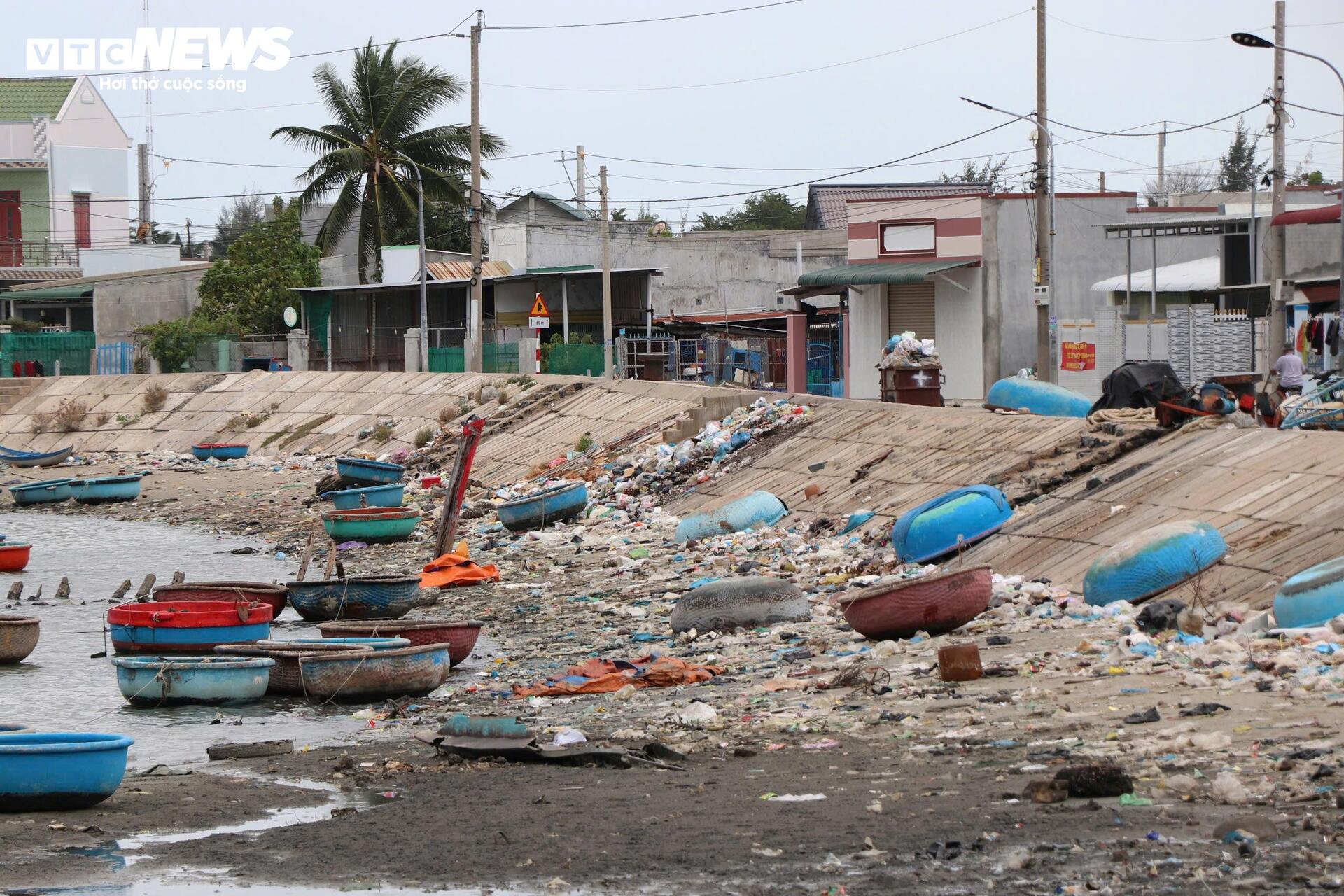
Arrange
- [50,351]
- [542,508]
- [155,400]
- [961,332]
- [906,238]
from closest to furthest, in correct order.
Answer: [542,508] → [961,332] → [906,238] → [155,400] → [50,351]

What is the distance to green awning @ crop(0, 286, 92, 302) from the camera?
4922 cm

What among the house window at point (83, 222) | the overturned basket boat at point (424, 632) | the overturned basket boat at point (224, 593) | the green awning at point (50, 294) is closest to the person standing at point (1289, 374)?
the overturned basket boat at point (424, 632)

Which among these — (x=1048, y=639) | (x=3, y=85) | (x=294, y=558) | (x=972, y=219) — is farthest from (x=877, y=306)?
(x=3, y=85)

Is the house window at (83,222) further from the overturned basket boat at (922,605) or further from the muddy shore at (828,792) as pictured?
the overturned basket boat at (922,605)

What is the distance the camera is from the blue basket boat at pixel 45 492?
3120 cm

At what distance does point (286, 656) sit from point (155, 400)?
105 feet

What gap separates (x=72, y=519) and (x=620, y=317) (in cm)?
1687

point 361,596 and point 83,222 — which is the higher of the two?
point 83,222

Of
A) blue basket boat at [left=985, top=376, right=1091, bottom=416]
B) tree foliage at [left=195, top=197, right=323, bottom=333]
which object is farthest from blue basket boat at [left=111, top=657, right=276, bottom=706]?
tree foliage at [left=195, top=197, right=323, bottom=333]

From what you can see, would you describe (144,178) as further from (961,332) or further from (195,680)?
(195,680)

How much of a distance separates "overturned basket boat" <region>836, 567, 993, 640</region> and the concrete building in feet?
156

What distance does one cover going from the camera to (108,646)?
50.8 ft

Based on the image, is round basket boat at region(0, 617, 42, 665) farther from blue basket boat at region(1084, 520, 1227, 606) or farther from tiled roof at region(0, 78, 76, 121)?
tiled roof at region(0, 78, 76, 121)

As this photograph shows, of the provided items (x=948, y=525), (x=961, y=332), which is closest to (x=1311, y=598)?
(x=948, y=525)
